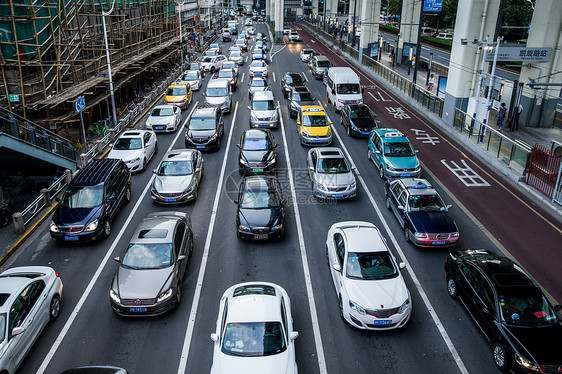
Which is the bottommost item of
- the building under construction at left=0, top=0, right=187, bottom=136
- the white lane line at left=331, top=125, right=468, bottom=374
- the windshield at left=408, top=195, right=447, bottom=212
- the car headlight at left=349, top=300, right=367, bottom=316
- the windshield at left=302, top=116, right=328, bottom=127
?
the white lane line at left=331, top=125, right=468, bottom=374

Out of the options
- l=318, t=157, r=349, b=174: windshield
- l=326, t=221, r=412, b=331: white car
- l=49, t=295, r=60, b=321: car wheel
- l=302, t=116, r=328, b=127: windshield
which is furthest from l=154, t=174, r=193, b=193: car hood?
l=302, t=116, r=328, b=127: windshield

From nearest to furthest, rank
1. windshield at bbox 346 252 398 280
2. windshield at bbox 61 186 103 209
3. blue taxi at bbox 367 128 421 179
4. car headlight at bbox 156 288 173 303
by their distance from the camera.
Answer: car headlight at bbox 156 288 173 303 → windshield at bbox 346 252 398 280 → windshield at bbox 61 186 103 209 → blue taxi at bbox 367 128 421 179

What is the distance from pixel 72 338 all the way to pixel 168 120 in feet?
55.5

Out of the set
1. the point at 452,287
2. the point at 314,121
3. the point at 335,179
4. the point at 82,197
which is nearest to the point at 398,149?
the point at 335,179

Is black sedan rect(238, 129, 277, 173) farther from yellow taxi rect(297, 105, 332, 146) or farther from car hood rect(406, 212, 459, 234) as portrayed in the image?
car hood rect(406, 212, 459, 234)

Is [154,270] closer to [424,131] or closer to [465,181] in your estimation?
[465,181]

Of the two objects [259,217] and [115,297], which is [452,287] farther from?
[115,297]

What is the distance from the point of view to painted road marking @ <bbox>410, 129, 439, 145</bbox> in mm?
24195

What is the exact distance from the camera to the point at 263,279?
41.2ft

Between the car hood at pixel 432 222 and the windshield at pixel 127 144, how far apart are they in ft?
43.5

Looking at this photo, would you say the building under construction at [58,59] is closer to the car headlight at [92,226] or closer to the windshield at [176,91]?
the windshield at [176,91]

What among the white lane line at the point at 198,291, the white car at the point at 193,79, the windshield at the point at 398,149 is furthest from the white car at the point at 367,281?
the white car at the point at 193,79

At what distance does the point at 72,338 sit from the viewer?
1035 centimetres

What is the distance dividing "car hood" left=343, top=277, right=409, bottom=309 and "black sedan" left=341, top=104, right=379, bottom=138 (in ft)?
47.3
